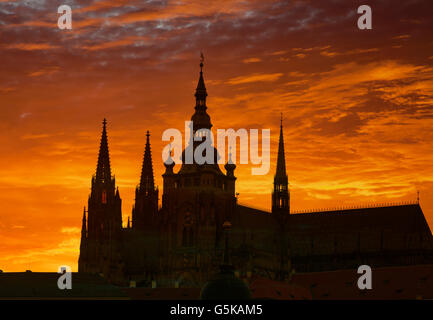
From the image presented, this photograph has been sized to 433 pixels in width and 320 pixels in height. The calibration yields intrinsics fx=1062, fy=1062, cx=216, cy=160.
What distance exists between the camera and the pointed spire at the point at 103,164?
156 meters

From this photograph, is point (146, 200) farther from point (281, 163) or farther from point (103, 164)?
point (281, 163)

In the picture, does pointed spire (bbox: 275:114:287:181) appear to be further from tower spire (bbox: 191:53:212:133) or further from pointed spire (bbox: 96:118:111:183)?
pointed spire (bbox: 96:118:111:183)

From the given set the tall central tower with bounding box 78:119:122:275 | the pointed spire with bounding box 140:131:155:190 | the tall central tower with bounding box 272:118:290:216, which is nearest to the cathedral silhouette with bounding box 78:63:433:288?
the tall central tower with bounding box 78:119:122:275

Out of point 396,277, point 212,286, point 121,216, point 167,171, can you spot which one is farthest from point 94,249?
point 212,286

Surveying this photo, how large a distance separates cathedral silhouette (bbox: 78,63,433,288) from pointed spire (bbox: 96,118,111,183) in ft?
0.48

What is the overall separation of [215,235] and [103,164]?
2079 centimetres

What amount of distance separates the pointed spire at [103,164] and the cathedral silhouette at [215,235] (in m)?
0.15

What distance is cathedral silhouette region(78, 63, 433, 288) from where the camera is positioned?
146 meters

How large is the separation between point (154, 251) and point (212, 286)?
70744 mm

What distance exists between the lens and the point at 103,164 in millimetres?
157125

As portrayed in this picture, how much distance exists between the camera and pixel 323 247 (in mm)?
153125

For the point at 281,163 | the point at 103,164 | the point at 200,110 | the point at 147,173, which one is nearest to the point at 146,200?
Answer: the point at 147,173
